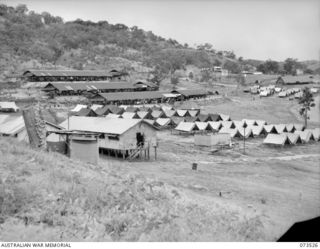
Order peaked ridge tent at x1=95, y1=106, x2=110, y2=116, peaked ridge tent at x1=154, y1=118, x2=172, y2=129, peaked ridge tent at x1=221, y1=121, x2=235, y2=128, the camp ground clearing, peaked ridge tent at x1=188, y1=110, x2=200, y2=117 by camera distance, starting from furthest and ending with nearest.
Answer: peaked ridge tent at x1=188, y1=110, x2=200, y2=117 < peaked ridge tent at x1=95, y1=106, x2=110, y2=116 < peaked ridge tent at x1=154, y1=118, x2=172, y2=129 < peaked ridge tent at x1=221, y1=121, x2=235, y2=128 < the camp ground clearing

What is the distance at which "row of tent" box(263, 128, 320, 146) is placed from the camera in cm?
3797

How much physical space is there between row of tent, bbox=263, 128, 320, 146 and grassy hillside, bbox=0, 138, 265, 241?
89.2ft

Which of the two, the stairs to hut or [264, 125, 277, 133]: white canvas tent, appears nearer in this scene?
the stairs to hut

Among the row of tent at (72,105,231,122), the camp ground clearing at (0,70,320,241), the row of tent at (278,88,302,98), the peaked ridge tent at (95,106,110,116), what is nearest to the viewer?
the camp ground clearing at (0,70,320,241)

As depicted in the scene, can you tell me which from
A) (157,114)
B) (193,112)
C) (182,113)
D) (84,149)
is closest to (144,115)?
(157,114)

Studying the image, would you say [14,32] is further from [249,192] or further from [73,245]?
[73,245]

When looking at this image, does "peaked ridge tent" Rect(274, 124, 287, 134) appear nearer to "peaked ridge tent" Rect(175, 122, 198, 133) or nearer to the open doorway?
"peaked ridge tent" Rect(175, 122, 198, 133)

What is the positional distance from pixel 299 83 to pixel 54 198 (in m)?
95.3

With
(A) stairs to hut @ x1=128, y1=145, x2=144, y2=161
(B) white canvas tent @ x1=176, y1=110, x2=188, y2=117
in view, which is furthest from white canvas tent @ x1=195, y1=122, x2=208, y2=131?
(A) stairs to hut @ x1=128, y1=145, x2=144, y2=161

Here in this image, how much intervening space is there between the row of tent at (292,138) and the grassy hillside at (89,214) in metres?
27.2

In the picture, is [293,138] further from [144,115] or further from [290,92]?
[290,92]

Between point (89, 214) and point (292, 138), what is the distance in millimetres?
34042

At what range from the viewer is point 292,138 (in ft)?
128

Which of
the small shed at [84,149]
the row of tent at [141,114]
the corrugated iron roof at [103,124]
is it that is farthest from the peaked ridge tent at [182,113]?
the small shed at [84,149]
